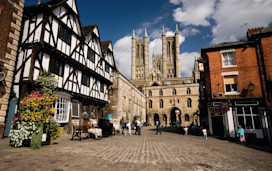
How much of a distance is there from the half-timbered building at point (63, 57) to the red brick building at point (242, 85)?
12.1 metres

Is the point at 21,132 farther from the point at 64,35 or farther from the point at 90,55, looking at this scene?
the point at 90,55

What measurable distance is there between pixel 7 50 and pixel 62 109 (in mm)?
5462

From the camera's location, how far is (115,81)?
73.8 ft

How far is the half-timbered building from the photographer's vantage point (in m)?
9.98

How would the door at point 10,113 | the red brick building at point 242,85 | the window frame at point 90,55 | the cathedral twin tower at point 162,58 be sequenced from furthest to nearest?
the cathedral twin tower at point 162,58 < the window frame at point 90,55 < the red brick building at point 242,85 < the door at point 10,113

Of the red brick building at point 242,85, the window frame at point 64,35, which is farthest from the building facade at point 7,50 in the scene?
the red brick building at point 242,85

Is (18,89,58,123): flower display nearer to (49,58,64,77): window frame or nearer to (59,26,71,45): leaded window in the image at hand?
(49,58,64,77): window frame

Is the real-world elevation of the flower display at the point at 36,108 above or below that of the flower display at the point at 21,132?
above

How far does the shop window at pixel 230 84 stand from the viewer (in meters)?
13.3

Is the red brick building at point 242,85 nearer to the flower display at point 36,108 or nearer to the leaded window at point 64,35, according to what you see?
the flower display at point 36,108

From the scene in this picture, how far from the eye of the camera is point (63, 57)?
39.1 ft

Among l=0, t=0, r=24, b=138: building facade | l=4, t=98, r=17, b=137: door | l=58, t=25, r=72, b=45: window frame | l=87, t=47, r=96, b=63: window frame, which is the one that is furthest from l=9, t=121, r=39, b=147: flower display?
l=87, t=47, r=96, b=63: window frame

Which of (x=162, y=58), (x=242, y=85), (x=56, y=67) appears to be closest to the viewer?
(x=56, y=67)

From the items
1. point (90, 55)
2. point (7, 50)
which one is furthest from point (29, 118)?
point (90, 55)
